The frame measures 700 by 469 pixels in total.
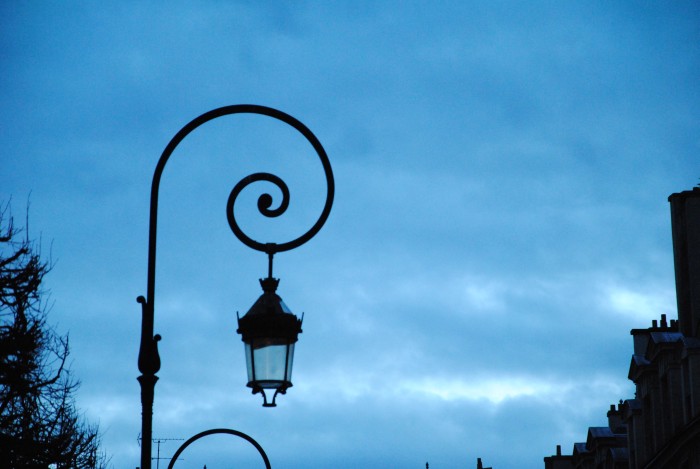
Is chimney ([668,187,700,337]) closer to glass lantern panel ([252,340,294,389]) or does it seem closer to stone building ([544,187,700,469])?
stone building ([544,187,700,469])

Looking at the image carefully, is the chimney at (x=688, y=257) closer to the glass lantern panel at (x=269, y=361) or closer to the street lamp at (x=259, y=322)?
the street lamp at (x=259, y=322)

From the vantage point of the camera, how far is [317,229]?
11.4 meters

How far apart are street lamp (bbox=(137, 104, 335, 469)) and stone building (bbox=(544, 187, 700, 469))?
22012 mm

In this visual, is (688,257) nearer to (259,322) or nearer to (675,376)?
(675,376)

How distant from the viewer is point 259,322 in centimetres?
1089

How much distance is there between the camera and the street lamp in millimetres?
10727

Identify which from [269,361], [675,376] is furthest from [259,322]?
[675,376]

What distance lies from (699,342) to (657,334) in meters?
2.83

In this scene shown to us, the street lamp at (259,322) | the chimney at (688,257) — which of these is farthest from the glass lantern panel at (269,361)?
the chimney at (688,257)

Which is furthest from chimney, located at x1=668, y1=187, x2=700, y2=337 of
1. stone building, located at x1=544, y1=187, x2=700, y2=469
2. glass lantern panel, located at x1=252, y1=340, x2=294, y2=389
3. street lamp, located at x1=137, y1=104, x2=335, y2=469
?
glass lantern panel, located at x1=252, y1=340, x2=294, y2=389

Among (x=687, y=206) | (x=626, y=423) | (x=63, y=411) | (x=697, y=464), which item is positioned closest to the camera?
(x=63, y=411)

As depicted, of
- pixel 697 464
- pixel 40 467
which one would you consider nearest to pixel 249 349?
pixel 40 467

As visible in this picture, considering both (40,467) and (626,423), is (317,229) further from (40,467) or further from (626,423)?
(626,423)

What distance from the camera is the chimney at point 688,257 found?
33.8m
